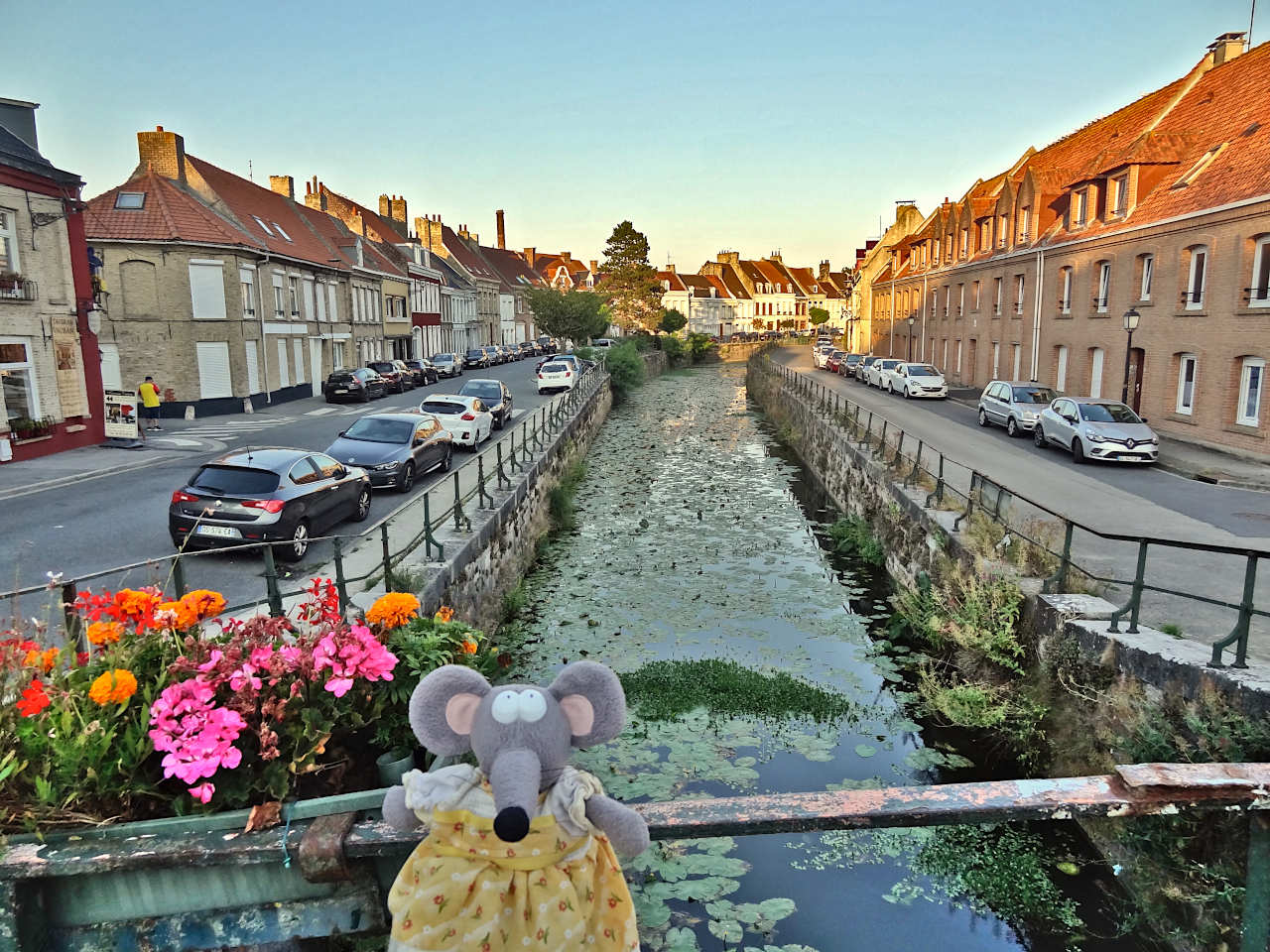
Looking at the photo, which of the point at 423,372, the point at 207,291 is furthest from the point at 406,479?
the point at 423,372

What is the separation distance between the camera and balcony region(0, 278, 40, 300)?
18406 mm

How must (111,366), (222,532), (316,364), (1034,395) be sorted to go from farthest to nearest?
(316,364) → (111,366) → (1034,395) → (222,532)

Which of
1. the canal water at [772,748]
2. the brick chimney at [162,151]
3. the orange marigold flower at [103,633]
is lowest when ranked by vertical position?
the canal water at [772,748]

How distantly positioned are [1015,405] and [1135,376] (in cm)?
353

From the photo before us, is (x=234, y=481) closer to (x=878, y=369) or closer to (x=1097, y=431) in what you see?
(x=1097, y=431)

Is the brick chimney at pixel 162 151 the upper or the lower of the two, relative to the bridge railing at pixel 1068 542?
upper

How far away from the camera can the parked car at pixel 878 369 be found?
38781 mm

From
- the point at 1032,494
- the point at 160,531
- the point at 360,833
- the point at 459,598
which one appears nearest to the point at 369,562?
the point at 459,598

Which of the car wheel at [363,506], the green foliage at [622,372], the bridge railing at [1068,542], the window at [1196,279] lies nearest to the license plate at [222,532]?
the car wheel at [363,506]

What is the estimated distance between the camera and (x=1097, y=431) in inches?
730

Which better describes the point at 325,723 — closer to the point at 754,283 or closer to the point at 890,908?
the point at 890,908

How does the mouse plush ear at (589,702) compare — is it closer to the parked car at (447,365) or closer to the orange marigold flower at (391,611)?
the orange marigold flower at (391,611)

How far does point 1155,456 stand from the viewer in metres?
18.4

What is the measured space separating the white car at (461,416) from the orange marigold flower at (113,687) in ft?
59.9
